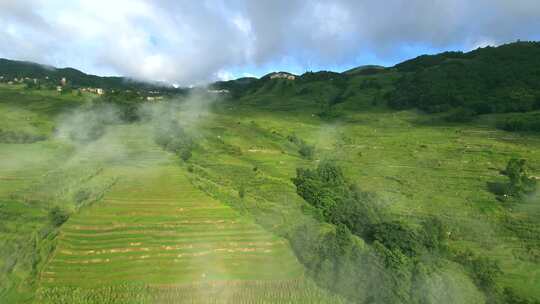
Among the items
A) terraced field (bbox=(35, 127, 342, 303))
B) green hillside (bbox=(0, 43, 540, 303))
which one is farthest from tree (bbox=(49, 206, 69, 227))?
terraced field (bbox=(35, 127, 342, 303))

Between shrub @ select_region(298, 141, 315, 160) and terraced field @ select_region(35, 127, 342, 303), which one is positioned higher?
shrub @ select_region(298, 141, 315, 160)

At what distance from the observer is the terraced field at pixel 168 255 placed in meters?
32.4

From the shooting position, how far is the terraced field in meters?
32.4

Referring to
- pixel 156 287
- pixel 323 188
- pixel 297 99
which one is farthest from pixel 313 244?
pixel 297 99

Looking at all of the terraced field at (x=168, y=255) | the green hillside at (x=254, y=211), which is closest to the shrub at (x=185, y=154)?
the green hillside at (x=254, y=211)

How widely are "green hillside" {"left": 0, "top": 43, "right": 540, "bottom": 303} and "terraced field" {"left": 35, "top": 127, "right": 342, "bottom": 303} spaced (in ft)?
0.47

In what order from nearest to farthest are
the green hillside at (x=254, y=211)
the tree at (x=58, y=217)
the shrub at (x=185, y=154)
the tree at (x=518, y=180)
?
the green hillside at (x=254, y=211) → the tree at (x=58, y=217) → the tree at (x=518, y=180) → the shrub at (x=185, y=154)

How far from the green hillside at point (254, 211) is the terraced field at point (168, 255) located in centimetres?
14

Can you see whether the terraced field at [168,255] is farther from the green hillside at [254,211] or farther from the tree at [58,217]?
the tree at [58,217]

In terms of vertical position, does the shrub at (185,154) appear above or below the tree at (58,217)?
above

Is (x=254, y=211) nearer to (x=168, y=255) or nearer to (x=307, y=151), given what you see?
(x=168, y=255)

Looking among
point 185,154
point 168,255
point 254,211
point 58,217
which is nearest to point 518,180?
point 254,211

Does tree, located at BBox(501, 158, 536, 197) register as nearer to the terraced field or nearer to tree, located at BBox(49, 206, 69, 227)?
the terraced field

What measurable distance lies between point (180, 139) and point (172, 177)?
2041 cm
